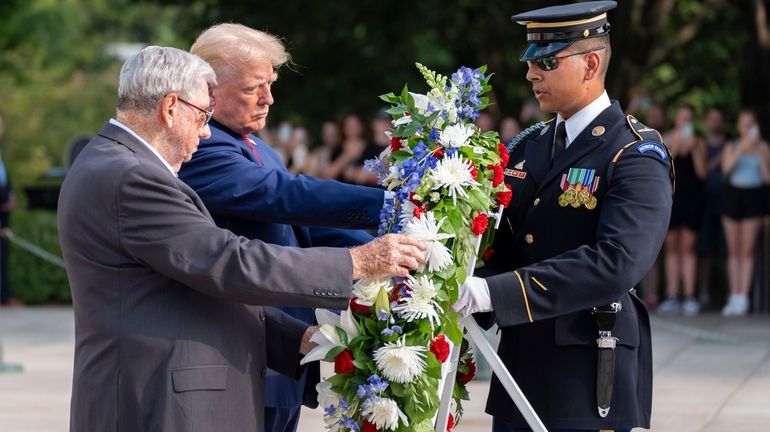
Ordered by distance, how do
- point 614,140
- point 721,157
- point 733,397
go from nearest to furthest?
point 614,140 → point 733,397 → point 721,157

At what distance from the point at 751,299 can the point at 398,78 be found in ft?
23.7

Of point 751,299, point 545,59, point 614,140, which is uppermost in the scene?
point 545,59

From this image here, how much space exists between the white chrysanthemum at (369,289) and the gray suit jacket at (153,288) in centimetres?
14

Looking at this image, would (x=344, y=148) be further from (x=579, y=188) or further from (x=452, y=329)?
(x=452, y=329)

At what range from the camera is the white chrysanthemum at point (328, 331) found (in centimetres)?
395

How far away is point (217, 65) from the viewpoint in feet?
14.9

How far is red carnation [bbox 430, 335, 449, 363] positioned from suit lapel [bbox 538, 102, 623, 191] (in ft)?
2.12

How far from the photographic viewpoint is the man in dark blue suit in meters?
4.39

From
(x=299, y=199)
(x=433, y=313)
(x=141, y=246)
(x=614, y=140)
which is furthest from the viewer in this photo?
(x=299, y=199)

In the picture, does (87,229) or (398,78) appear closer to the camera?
(87,229)

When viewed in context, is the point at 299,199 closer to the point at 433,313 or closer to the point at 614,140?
the point at 433,313

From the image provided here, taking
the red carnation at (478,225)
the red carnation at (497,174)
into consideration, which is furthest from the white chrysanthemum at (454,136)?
the red carnation at (478,225)

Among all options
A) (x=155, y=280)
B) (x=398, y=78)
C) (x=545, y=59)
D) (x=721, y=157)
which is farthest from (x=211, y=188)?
(x=398, y=78)

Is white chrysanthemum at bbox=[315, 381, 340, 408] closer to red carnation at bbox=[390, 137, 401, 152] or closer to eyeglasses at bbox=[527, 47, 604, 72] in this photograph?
red carnation at bbox=[390, 137, 401, 152]
